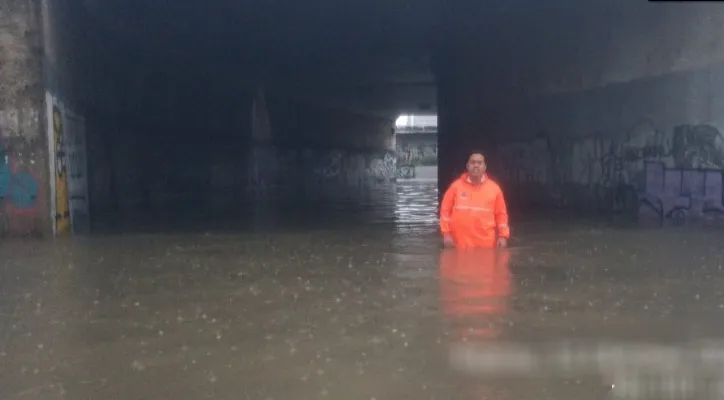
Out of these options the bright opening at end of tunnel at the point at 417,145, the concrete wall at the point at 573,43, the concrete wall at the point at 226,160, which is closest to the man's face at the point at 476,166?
the concrete wall at the point at 573,43

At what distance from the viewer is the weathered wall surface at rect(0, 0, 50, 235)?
14.2 metres

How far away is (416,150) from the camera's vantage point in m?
78.4

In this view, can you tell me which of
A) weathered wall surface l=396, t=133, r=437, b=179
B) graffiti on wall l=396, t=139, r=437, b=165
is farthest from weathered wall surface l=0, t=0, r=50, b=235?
graffiti on wall l=396, t=139, r=437, b=165

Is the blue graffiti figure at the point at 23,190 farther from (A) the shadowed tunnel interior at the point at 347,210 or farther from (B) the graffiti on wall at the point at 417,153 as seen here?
(B) the graffiti on wall at the point at 417,153

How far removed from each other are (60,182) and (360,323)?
9579 millimetres

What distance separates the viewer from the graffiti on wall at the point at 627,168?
17.3 metres

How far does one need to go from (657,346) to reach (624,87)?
47.8 feet

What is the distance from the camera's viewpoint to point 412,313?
7.61 m

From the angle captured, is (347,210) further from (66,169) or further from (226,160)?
(226,160)

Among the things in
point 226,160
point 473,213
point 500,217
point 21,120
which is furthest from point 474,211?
point 226,160

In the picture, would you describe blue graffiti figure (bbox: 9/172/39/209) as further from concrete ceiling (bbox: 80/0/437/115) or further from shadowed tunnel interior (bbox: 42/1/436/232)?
concrete ceiling (bbox: 80/0/437/115)

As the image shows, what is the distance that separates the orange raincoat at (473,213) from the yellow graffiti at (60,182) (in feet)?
24.5

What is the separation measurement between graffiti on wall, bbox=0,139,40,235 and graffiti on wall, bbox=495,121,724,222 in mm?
12114

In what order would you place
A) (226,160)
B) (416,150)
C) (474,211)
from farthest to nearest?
(416,150) → (226,160) → (474,211)
